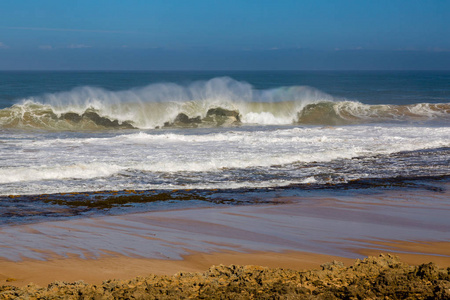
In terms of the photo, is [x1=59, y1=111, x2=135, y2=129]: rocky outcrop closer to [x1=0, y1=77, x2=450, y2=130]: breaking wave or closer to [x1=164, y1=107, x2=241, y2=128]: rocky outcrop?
[x1=0, y1=77, x2=450, y2=130]: breaking wave

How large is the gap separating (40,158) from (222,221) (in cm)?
615

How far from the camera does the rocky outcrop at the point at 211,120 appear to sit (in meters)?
22.4

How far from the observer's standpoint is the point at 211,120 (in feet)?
76.6

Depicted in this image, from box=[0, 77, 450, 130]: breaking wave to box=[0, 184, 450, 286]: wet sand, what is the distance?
14855 mm

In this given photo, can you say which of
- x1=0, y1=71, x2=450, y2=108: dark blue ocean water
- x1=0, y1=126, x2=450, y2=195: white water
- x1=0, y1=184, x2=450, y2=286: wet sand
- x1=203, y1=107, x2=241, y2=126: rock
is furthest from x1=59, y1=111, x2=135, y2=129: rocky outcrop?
x1=0, y1=184, x2=450, y2=286: wet sand

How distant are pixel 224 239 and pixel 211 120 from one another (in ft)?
59.0

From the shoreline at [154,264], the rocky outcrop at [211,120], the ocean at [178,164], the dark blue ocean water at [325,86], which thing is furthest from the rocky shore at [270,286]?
the dark blue ocean water at [325,86]

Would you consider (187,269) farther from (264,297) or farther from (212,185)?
(212,185)

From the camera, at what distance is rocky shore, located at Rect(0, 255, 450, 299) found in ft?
11.5

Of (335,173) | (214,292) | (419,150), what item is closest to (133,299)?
(214,292)

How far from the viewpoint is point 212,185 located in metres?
8.72

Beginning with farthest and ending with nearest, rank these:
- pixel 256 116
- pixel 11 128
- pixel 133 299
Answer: pixel 256 116 < pixel 11 128 < pixel 133 299

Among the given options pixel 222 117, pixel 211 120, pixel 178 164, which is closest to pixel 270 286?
pixel 178 164

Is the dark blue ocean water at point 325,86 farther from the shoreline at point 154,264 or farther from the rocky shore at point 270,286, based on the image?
the rocky shore at point 270,286
